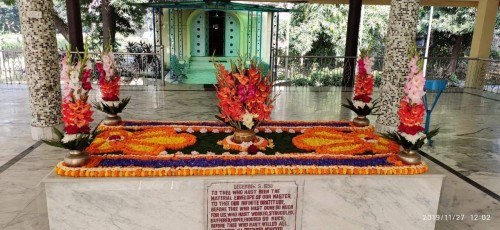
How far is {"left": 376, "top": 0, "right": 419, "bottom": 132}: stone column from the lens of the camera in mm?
4742

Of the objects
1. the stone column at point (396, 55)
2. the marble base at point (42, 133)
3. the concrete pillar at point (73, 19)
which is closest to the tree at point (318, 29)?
the concrete pillar at point (73, 19)

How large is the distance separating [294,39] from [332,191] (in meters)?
15.0

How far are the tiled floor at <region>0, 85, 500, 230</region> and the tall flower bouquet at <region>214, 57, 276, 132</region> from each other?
4.47ft

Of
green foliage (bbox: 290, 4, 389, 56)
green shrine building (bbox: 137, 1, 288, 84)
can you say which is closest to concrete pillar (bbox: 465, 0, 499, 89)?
green shrine building (bbox: 137, 1, 288, 84)

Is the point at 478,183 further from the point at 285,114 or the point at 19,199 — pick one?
the point at 19,199

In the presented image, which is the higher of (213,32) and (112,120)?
(213,32)

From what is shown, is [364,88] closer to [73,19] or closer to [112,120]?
[112,120]

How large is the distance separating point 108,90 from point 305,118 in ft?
11.1

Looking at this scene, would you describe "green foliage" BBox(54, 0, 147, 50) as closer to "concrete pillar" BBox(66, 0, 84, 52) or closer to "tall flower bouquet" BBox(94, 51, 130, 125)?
"concrete pillar" BBox(66, 0, 84, 52)

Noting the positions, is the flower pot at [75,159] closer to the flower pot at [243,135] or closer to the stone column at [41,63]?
the flower pot at [243,135]

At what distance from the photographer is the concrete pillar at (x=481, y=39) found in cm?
1016

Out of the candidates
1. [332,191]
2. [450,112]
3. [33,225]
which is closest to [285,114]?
[450,112]

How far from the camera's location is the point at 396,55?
4.83 metres

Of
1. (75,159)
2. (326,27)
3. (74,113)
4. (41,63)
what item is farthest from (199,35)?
(326,27)
